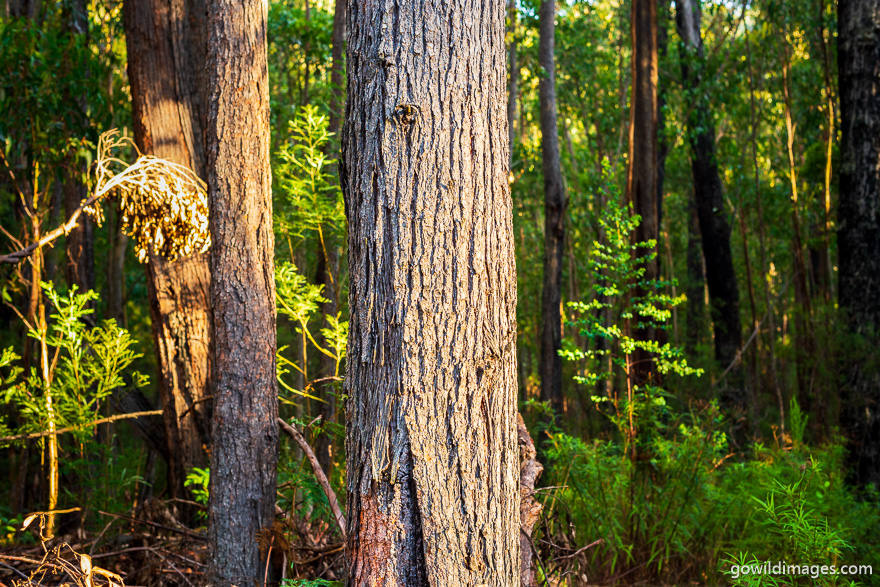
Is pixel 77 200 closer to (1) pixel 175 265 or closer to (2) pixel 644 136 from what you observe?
(1) pixel 175 265

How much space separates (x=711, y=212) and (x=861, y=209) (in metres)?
5.84

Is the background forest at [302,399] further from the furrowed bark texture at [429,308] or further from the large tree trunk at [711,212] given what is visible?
the large tree trunk at [711,212]

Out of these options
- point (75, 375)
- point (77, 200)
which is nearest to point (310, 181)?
point (75, 375)

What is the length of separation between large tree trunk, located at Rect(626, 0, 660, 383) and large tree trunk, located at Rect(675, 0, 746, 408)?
4.59 meters

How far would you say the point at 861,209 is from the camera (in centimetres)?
541

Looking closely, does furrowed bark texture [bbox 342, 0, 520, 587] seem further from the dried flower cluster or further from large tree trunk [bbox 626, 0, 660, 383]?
large tree trunk [bbox 626, 0, 660, 383]

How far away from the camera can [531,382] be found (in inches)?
608

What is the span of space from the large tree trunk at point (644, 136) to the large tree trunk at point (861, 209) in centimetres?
159

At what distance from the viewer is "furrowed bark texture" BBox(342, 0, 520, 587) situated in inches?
66.5

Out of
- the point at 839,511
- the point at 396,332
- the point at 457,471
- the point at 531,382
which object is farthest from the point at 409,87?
the point at 531,382

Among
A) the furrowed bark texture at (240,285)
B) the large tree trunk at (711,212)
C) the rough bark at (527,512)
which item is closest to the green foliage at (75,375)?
the furrowed bark texture at (240,285)

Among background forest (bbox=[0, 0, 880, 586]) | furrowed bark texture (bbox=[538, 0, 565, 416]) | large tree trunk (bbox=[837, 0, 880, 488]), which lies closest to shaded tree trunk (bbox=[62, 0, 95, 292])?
background forest (bbox=[0, 0, 880, 586])

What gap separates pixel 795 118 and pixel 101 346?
14.2m

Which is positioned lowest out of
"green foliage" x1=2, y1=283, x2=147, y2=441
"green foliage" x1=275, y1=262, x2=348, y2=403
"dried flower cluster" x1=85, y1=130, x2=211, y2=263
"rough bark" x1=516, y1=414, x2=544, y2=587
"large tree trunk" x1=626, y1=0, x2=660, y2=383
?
"rough bark" x1=516, y1=414, x2=544, y2=587
